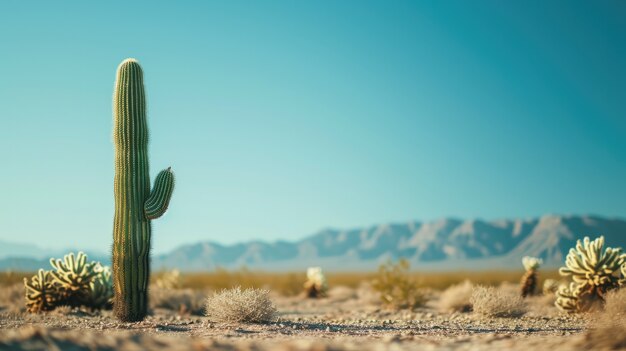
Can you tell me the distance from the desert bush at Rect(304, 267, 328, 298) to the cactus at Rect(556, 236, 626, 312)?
11749 millimetres

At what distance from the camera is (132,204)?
494 inches

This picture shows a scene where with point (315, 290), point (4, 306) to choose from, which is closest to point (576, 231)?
point (315, 290)

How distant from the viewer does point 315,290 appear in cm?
2634

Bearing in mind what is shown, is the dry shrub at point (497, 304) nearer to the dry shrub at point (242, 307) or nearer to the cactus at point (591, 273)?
the cactus at point (591, 273)

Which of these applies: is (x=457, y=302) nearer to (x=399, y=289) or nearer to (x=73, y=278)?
(x=399, y=289)

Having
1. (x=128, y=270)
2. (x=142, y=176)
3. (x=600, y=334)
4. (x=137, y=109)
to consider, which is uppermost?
(x=137, y=109)

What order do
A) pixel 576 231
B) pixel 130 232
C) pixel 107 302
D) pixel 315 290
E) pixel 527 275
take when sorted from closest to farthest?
pixel 130 232 → pixel 107 302 → pixel 527 275 → pixel 315 290 → pixel 576 231

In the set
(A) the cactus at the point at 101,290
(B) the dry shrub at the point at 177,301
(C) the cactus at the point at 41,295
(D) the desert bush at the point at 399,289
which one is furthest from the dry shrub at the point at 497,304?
(C) the cactus at the point at 41,295

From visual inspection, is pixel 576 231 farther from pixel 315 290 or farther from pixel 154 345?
pixel 154 345

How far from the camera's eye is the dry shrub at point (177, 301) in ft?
62.1

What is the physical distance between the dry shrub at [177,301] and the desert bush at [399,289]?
18.2 ft

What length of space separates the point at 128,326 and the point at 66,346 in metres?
4.22

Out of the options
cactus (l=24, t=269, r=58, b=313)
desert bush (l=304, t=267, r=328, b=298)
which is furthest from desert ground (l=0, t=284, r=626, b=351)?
desert bush (l=304, t=267, r=328, b=298)

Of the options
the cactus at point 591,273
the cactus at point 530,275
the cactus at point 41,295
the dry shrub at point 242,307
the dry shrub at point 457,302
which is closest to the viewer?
the dry shrub at point 242,307
